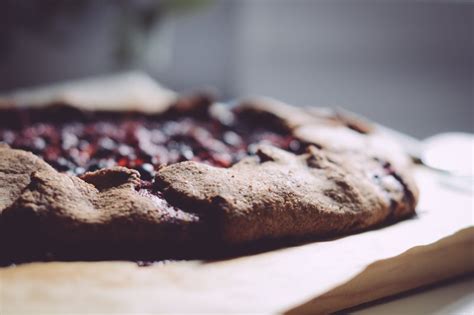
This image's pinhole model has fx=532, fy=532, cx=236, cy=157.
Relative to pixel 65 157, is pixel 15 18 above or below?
above

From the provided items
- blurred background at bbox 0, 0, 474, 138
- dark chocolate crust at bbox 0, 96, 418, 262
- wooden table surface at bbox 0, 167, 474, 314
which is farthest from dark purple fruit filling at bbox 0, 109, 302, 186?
blurred background at bbox 0, 0, 474, 138

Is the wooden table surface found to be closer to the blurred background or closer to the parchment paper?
the parchment paper

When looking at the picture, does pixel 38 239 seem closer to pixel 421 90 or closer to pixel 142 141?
pixel 142 141

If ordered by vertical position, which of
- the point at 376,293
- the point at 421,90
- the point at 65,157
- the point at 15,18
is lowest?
the point at 376,293

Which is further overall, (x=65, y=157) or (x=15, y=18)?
(x=15, y=18)

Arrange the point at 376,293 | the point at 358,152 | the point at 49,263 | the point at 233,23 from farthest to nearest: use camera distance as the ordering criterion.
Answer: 1. the point at 233,23
2. the point at 358,152
3. the point at 376,293
4. the point at 49,263

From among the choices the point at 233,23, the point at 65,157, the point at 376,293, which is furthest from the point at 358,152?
the point at 233,23

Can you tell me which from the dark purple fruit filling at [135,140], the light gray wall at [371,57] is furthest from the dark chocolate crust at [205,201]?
the light gray wall at [371,57]
